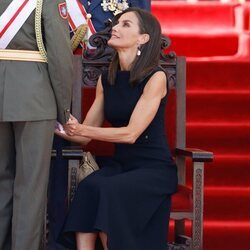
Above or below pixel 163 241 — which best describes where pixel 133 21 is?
above

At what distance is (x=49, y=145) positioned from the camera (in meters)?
3.28

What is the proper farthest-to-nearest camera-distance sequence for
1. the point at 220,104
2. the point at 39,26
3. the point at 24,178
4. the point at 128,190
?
the point at 220,104 < the point at 128,190 < the point at 24,178 < the point at 39,26

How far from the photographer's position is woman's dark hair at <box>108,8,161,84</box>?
11.8ft

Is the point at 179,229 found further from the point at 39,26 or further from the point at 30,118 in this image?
the point at 39,26

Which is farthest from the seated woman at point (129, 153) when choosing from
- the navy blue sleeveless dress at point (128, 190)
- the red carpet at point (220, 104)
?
the red carpet at point (220, 104)

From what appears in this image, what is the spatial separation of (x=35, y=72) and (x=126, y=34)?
23.3 inches

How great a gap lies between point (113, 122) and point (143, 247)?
0.63m

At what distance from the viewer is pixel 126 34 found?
3.60m

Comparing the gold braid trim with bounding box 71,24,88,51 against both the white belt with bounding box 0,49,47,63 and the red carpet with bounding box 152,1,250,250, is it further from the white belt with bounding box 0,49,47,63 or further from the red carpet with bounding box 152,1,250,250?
the red carpet with bounding box 152,1,250,250

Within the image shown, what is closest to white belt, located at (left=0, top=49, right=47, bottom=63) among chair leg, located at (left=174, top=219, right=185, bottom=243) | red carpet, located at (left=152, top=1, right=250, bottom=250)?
chair leg, located at (left=174, top=219, right=185, bottom=243)

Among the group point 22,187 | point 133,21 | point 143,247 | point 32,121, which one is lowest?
point 143,247

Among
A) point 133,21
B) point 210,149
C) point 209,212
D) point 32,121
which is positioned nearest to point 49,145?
point 32,121

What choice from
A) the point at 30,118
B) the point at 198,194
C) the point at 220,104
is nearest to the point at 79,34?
the point at 30,118

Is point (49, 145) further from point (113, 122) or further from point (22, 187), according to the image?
point (113, 122)
